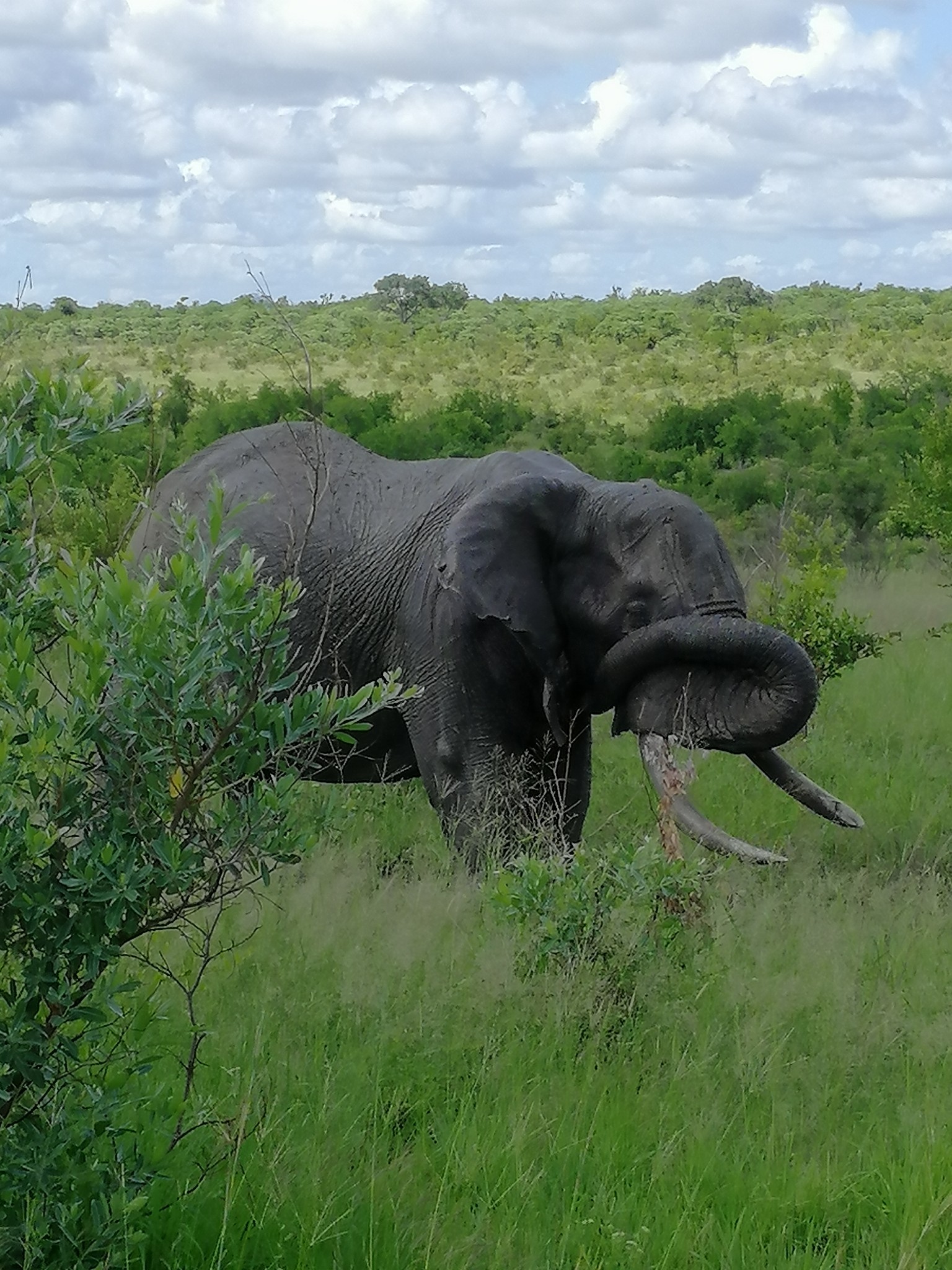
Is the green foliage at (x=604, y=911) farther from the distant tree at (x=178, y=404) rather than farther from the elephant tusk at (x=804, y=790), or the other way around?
the distant tree at (x=178, y=404)

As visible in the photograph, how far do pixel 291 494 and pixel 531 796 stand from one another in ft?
5.57

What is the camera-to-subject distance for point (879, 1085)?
169 inches

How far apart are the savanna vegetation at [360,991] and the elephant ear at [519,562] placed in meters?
0.96

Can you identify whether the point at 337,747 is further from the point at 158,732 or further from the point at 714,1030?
the point at 158,732

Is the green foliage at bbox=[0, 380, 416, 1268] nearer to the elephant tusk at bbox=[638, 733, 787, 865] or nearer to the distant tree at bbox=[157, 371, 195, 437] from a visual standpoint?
the elephant tusk at bbox=[638, 733, 787, 865]

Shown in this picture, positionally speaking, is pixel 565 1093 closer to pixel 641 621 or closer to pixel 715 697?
pixel 715 697

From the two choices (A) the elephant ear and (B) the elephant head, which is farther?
(A) the elephant ear

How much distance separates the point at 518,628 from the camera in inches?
243

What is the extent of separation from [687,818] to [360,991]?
1710 millimetres

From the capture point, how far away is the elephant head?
560cm

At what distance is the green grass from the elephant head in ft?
1.92

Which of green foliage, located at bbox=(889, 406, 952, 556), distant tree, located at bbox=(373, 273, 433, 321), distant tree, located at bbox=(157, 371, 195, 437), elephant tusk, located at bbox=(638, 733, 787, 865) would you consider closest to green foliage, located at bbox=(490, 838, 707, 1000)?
elephant tusk, located at bbox=(638, 733, 787, 865)

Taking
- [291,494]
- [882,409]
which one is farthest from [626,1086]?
[882,409]

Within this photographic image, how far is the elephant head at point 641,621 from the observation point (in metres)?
5.60
